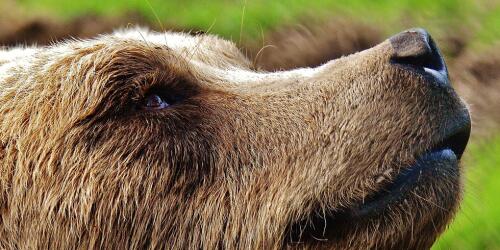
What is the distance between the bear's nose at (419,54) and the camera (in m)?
3.73

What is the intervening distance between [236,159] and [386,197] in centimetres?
62

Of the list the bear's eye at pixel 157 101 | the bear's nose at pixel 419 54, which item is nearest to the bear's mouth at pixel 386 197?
the bear's nose at pixel 419 54

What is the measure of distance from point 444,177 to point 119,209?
127cm

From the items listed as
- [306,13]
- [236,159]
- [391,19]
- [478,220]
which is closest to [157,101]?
[236,159]

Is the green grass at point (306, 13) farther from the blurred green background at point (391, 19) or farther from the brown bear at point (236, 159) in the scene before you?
the brown bear at point (236, 159)

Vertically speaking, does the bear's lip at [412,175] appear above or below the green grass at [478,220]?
above

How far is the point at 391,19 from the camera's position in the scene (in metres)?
7.68

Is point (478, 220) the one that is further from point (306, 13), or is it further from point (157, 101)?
point (306, 13)

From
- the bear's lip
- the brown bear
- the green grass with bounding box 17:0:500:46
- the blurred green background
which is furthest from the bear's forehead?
the green grass with bounding box 17:0:500:46

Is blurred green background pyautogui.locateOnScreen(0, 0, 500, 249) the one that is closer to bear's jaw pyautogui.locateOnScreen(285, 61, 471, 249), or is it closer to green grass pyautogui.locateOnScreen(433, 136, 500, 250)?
green grass pyautogui.locateOnScreen(433, 136, 500, 250)

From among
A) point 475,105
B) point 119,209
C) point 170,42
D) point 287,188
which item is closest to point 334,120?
point 287,188

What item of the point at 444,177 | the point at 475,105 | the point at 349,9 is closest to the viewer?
the point at 444,177

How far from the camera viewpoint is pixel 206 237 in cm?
372

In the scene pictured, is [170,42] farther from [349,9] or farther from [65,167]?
[349,9]
